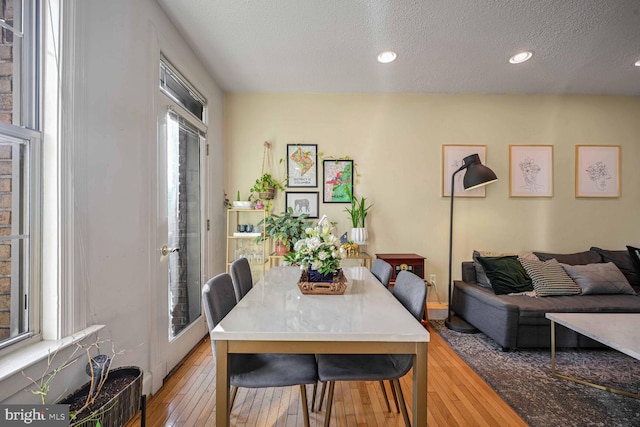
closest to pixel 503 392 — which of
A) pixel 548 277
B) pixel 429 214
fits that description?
pixel 548 277

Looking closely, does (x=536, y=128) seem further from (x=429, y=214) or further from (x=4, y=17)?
(x=4, y=17)

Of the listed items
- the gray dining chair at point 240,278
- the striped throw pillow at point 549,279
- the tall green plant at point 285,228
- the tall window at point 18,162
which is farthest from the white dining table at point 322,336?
the striped throw pillow at point 549,279

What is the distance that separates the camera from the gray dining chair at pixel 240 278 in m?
1.94

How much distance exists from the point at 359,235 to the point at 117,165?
7.56 feet

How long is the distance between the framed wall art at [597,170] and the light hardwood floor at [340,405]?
9.22 ft

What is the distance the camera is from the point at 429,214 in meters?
3.52

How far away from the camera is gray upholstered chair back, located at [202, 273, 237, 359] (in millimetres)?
1341

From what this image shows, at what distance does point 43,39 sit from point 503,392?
3.24m

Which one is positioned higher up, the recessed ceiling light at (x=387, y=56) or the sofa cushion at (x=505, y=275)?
the recessed ceiling light at (x=387, y=56)

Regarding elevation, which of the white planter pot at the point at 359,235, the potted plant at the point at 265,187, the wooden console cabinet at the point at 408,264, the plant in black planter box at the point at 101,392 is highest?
the potted plant at the point at 265,187

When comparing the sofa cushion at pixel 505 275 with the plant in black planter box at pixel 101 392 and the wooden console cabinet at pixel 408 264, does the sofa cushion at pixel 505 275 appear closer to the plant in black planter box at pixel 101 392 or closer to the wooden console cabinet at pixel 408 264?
the wooden console cabinet at pixel 408 264

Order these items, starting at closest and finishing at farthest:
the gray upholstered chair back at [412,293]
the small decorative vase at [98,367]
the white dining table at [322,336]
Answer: the white dining table at [322,336], the small decorative vase at [98,367], the gray upholstered chair back at [412,293]

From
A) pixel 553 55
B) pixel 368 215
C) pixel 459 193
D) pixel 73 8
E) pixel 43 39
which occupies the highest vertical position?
pixel 553 55

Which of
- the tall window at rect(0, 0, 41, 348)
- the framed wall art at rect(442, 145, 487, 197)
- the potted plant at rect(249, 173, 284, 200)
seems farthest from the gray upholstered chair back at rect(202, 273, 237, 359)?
the framed wall art at rect(442, 145, 487, 197)
